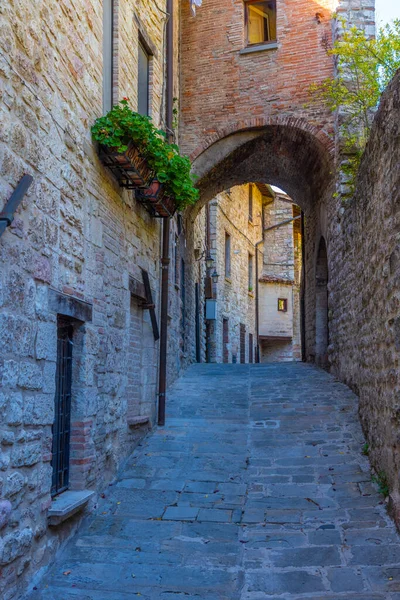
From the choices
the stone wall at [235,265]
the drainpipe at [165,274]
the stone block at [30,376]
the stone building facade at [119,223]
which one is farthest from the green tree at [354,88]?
the stone wall at [235,265]

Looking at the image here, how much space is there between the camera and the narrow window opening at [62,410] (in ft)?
15.1

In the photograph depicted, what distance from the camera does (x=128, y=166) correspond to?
18.4 feet

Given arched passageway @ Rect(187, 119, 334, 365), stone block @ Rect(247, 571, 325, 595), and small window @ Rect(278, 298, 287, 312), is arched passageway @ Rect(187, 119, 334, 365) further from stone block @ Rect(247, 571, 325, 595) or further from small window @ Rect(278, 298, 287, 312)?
small window @ Rect(278, 298, 287, 312)

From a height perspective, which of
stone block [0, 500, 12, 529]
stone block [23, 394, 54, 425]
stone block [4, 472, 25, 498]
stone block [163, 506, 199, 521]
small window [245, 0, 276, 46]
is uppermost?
small window [245, 0, 276, 46]

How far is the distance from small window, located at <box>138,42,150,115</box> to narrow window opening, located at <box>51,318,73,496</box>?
3.75 metres

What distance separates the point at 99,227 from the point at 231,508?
2.70 meters

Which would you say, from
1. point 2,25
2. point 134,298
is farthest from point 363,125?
point 2,25

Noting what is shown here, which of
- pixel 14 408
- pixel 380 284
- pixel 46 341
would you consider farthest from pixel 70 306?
pixel 380 284

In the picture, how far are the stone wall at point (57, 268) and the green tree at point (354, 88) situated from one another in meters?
3.21

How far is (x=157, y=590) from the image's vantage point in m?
3.87

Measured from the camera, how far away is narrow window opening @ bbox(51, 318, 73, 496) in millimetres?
4594

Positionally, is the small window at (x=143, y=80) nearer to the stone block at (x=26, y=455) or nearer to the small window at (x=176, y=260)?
the small window at (x=176, y=260)

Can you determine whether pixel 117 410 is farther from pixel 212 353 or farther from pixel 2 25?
pixel 212 353

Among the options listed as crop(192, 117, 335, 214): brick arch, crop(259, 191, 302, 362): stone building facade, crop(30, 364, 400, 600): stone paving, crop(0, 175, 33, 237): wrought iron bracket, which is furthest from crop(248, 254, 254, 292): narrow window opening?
crop(0, 175, 33, 237): wrought iron bracket
